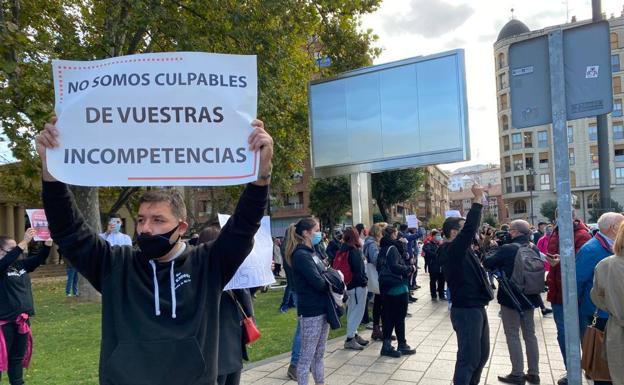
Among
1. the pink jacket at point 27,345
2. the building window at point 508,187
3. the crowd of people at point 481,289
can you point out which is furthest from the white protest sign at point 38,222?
the building window at point 508,187

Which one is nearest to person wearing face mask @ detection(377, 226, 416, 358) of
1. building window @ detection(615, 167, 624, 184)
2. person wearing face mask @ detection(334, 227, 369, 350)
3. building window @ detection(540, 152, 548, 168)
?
person wearing face mask @ detection(334, 227, 369, 350)

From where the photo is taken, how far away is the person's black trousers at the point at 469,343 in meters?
4.87

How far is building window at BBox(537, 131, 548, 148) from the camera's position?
72.1 meters

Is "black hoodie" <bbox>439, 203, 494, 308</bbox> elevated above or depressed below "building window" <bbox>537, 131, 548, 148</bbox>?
below

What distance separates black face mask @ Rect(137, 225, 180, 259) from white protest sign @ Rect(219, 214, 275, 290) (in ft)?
6.13

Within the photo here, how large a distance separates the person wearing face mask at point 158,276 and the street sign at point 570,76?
2.00 metres

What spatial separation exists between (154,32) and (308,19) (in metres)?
4.11

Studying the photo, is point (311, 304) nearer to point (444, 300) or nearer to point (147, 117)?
point (147, 117)

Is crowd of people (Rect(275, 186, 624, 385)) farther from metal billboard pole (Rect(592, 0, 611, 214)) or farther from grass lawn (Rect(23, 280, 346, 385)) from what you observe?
metal billboard pole (Rect(592, 0, 611, 214))

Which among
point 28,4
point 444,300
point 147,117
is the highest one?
point 28,4

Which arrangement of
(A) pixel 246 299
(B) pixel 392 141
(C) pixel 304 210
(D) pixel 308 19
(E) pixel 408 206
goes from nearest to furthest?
1. (A) pixel 246 299
2. (B) pixel 392 141
3. (D) pixel 308 19
4. (C) pixel 304 210
5. (E) pixel 408 206

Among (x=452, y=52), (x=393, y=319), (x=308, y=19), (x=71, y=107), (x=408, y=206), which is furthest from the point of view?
(x=408, y=206)

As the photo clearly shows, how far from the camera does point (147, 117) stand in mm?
2568

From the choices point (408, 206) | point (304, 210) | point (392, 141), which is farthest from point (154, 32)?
point (408, 206)
